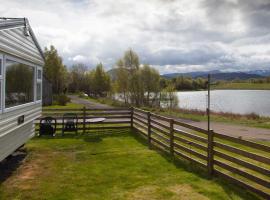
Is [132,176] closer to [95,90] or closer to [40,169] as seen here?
[40,169]

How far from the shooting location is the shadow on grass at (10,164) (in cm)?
759

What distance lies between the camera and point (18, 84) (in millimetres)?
8430

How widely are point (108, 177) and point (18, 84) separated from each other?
3654 mm

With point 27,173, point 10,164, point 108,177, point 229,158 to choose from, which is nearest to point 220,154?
point 229,158

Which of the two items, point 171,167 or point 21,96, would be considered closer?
point 171,167

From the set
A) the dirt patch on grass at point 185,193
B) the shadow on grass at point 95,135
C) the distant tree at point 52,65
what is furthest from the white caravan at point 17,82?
the distant tree at point 52,65

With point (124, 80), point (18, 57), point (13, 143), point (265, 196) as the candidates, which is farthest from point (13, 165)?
point (124, 80)

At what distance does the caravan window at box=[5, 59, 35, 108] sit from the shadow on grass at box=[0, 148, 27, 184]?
1.74m

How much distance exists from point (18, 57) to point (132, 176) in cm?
445

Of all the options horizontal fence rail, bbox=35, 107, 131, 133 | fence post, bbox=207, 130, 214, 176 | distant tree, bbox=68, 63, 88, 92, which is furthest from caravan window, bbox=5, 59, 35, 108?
distant tree, bbox=68, 63, 88, 92

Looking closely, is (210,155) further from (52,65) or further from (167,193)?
(52,65)

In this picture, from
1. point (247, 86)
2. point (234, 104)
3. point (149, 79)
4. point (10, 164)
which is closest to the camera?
point (10, 164)

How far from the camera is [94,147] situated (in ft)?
36.4

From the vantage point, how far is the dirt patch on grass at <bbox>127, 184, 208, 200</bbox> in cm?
598
